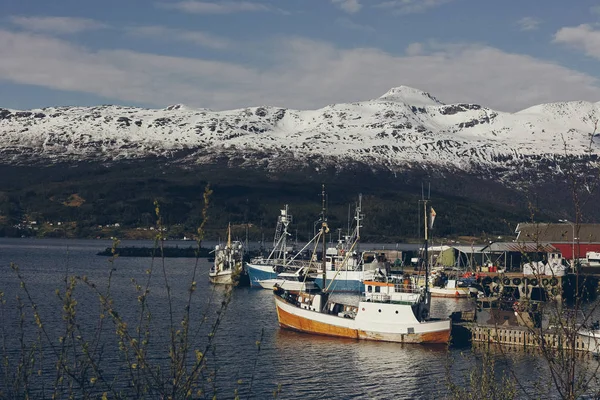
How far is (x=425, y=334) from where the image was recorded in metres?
53.1

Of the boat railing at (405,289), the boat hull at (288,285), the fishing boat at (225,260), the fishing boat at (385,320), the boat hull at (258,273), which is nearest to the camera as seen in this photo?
the fishing boat at (385,320)

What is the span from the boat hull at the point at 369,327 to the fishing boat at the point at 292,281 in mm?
25176

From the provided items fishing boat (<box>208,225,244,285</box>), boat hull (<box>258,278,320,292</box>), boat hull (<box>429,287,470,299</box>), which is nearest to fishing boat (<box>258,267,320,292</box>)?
boat hull (<box>258,278,320,292</box>)

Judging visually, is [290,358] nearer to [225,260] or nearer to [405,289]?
[405,289]

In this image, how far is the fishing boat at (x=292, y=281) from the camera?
84.3 metres

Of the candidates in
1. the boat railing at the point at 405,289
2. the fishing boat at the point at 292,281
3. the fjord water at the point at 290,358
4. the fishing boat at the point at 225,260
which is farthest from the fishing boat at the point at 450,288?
the boat railing at the point at 405,289

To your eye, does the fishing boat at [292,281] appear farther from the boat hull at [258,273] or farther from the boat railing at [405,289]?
the boat railing at [405,289]

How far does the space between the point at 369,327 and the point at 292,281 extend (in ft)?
117

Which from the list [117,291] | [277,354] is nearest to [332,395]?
[277,354]

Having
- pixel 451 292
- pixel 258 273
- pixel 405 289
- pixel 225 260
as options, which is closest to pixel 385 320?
pixel 405 289

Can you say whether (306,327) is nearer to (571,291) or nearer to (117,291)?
(117,291)

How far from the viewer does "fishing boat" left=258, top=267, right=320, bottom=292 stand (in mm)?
84312

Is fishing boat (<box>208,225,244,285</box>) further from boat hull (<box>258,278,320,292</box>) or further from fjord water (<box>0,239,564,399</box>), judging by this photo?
fjord water (<box>0,239,564,399</box>)

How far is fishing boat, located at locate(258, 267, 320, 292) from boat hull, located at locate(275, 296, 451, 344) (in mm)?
25176
